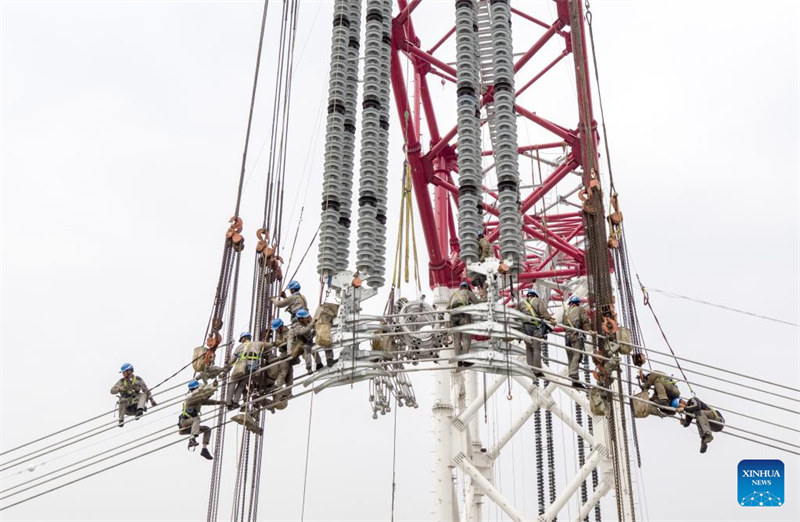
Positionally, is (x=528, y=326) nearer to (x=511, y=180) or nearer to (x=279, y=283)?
(x=511, y=180)

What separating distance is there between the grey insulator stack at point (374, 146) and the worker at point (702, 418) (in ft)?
20.1

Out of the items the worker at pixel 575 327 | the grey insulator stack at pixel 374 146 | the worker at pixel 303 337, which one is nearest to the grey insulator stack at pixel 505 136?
the worker at pixel 575 327

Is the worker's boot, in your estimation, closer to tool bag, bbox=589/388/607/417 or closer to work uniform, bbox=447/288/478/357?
tool bag, bbox=589/388/607/417

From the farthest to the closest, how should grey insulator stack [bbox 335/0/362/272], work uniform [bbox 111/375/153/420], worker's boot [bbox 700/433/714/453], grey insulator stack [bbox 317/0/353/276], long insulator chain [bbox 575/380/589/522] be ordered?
long insulator chain [bbox 575/380/589/522] → work uniform [bbox 111/375/153/420] → grey insulator stack [bbox 335/0/362/272] → grey insulator stack [bbox 317/0/353/276] → worker's boot [bbox 700/433/714/453]

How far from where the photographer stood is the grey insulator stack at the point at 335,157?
16734 millimetres

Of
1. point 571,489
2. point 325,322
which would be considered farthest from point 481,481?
point 325,322

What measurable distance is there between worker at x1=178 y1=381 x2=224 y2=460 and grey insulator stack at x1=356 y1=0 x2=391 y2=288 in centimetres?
405

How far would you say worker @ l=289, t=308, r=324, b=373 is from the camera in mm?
15836

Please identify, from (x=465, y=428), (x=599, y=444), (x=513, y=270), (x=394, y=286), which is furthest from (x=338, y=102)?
(x=599, y=444)

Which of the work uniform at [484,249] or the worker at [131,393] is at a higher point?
the work uniform at [484,249]

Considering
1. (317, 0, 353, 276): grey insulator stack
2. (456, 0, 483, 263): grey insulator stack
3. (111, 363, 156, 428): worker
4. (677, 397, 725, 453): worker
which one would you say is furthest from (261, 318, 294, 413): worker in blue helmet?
(677, 397, 725, 453): worker

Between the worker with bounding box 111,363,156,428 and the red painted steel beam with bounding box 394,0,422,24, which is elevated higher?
the red painted steel beam with bounding box 394,0,422,24

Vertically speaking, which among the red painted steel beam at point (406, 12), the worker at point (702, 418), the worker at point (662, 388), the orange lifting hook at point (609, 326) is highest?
the red painted steel beam at point (406, 12)

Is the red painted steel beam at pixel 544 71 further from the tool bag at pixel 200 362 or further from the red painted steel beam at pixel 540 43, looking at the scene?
the tool bag at pixel 200 362
